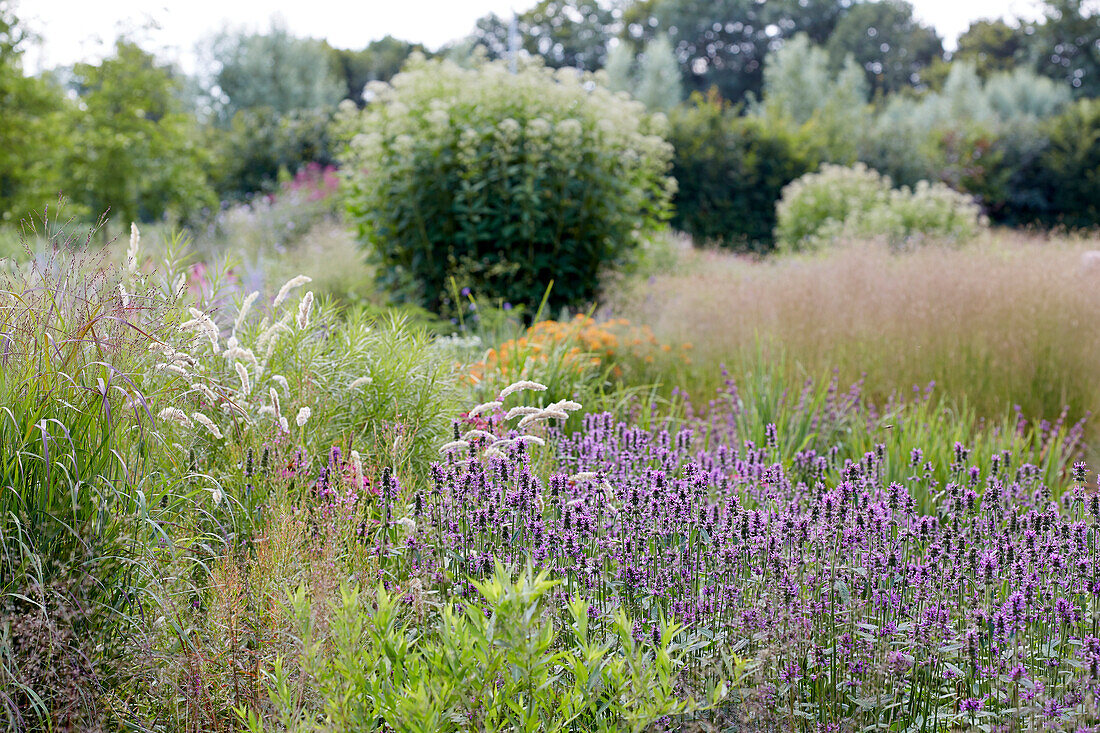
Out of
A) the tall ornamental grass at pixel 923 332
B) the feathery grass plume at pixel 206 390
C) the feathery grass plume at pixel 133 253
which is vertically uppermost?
the feathery grass plume at pixel 133 253

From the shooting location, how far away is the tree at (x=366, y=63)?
144 feet

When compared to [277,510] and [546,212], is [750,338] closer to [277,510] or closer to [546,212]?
[546,212]

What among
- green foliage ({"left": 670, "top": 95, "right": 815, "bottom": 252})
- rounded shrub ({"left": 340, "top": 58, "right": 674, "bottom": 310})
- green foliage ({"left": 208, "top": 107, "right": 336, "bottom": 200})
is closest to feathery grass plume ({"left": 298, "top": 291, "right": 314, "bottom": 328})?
rounded shrub ({"left": 340, "top": 58, "right": 674, "bottom": 310})

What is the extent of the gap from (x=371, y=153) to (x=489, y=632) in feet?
24.4

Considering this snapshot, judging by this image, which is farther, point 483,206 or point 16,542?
point 483,206

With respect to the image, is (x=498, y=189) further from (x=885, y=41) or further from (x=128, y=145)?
(x=885, y=41)

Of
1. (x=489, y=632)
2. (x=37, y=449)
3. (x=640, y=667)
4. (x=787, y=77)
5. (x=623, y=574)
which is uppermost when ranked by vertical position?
(x=787, y=77)

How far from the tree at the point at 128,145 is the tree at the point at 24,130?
622 mm

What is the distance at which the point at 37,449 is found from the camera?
1938 mm

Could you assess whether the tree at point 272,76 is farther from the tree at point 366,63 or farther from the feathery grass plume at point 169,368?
the feathery grass plume at point 169,368

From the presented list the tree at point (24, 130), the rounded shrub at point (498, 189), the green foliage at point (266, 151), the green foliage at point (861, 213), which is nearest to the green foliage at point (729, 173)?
the green foliage at point (861, 213)

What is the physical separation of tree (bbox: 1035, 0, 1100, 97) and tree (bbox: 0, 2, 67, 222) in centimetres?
4450

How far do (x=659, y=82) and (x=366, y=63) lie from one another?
19.7 metres

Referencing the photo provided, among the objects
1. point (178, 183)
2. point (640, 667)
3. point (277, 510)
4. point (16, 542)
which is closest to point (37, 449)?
point (16, 542)
